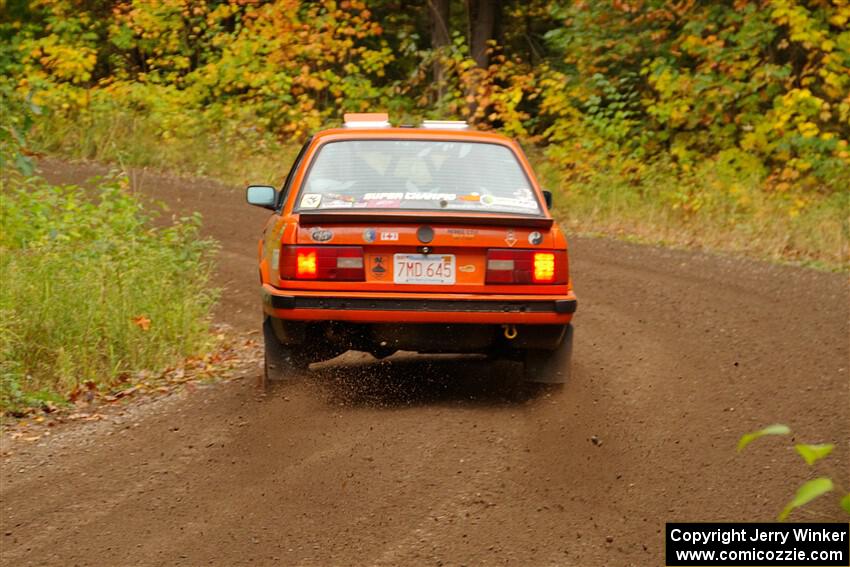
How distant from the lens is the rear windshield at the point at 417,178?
24.5 ft

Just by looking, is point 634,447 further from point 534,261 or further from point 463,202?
point 463,202

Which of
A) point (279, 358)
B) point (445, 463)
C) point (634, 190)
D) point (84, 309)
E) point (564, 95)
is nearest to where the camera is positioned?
point (445, 463)

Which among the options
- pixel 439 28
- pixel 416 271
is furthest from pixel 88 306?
pixel 439 28

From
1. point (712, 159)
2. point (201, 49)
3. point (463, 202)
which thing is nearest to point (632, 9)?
point (712, 159)

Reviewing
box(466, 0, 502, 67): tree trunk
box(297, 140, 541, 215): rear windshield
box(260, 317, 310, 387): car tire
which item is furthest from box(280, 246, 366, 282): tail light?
box(466, 0, 502, 67): tree trunk

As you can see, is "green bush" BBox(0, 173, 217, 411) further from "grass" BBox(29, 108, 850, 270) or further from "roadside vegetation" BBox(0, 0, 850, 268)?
"roadside vegetation" BBox(0, 0, 850, 268)

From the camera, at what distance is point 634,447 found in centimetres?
654

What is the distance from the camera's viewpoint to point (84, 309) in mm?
9148

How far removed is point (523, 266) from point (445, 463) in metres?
1.43

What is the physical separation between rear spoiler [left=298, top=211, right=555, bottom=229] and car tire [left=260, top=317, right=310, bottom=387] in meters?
0.86

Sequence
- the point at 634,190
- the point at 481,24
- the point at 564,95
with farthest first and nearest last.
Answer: the point at 481,24 → the point at 564,95 → the point at 634,190

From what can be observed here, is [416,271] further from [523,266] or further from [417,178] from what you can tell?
[417,178]

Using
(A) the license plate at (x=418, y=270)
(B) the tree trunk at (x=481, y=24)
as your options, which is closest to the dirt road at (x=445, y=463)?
(A) the license plate at (x=418, y=270)

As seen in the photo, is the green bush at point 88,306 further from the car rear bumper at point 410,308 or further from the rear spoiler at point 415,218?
the rear spoiler at point 415,218
